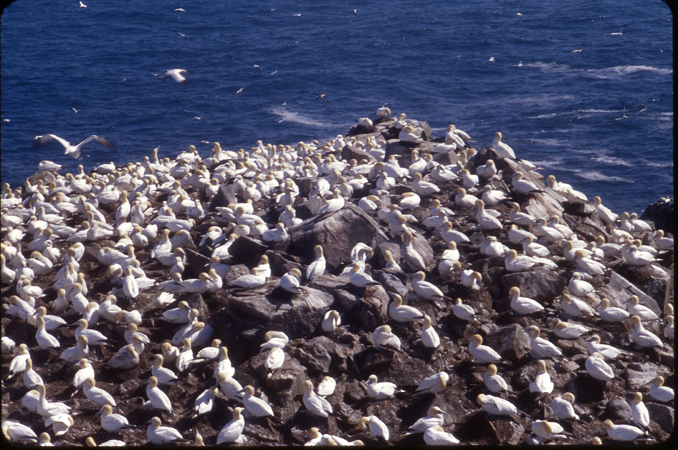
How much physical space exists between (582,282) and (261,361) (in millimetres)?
7945

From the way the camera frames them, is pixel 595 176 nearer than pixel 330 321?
No

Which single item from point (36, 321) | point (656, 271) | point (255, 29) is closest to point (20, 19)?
point (255, 29)

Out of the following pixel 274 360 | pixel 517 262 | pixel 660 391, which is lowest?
pixel 660 391

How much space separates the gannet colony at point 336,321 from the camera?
10727mm

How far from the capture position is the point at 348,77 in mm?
59594

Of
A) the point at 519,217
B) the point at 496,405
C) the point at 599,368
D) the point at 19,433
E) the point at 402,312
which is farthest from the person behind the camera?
the point at 519,217

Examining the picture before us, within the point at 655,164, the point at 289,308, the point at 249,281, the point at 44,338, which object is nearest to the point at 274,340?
the point at 289,308

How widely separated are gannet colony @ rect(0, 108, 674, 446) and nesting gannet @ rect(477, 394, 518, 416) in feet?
0.12

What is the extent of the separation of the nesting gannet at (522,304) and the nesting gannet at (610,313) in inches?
58.3

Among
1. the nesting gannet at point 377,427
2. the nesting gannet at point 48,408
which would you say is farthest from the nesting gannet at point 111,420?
the nesting gannet at point 377,427

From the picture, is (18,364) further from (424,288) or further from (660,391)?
(660,391)

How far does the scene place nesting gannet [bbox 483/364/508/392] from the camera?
11.4 metres

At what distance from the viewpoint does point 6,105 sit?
5262 centimetres

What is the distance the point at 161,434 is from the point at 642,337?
33.0 feet
